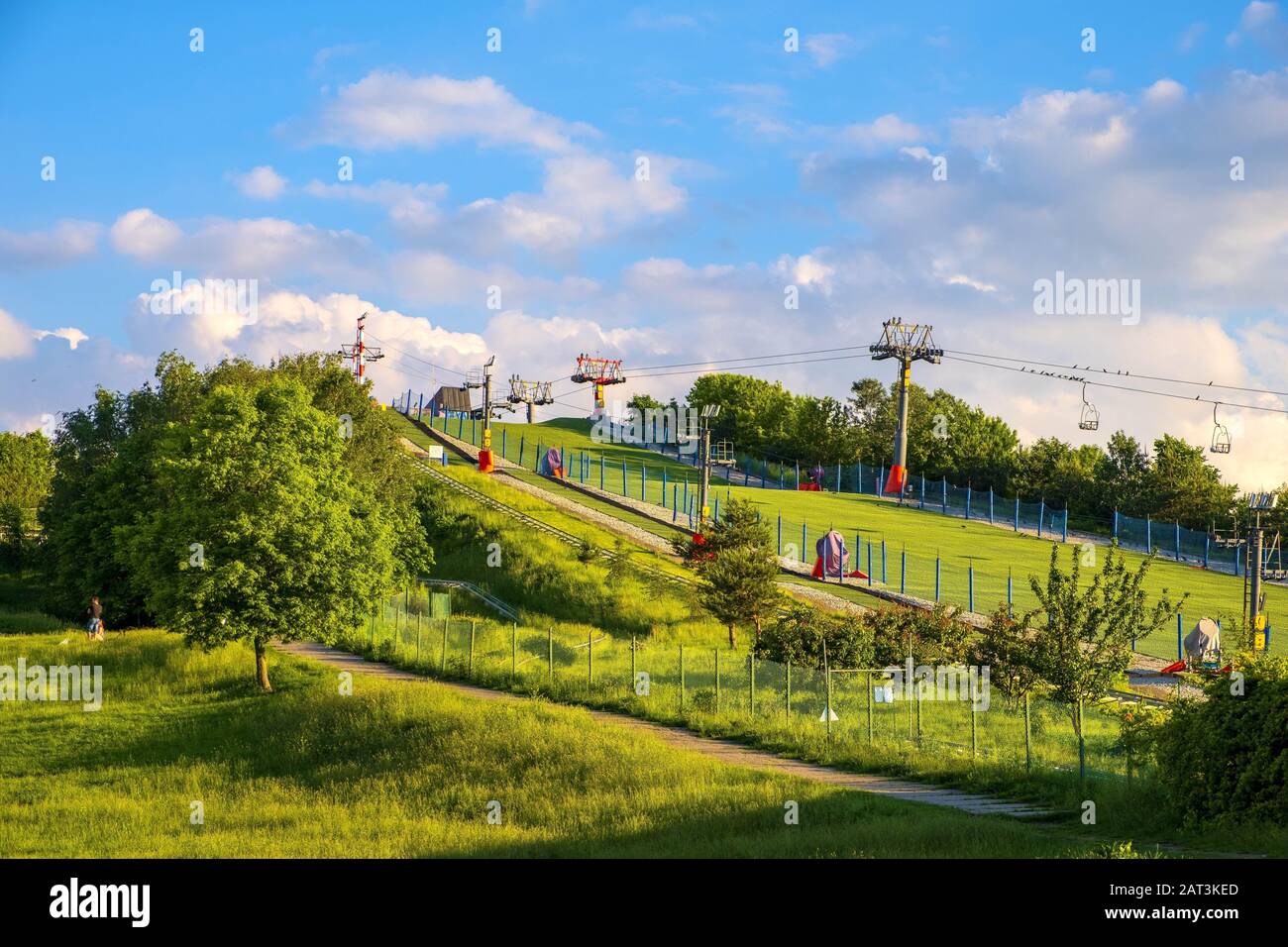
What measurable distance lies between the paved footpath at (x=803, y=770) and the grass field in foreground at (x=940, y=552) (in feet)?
92.5

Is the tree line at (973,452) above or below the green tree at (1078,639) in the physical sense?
above

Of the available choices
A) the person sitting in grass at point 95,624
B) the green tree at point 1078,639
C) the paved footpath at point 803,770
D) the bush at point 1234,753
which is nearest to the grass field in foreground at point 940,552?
the green tree at point 1078,639

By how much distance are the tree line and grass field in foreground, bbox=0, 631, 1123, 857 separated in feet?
261

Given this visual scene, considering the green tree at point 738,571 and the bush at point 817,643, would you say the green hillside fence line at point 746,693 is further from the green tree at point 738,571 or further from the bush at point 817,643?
the green tree at point 738,571

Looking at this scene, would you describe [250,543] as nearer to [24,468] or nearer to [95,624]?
[95,624]

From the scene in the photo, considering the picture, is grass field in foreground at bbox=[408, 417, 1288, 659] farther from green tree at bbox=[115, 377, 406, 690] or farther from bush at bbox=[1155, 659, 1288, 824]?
bush at bbox=[1155, 659, 1288, 824]

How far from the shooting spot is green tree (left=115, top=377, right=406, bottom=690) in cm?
3888

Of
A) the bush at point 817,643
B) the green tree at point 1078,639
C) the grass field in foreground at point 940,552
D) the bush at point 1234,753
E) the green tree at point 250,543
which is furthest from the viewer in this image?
the grass field in foreground at point 940,552

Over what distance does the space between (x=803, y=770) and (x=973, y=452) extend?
102 m

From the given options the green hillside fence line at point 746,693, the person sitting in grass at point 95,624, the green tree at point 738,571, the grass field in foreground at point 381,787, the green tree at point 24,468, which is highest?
the green tree at point 24,468

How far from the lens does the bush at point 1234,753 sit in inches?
724

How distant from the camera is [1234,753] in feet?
62.9

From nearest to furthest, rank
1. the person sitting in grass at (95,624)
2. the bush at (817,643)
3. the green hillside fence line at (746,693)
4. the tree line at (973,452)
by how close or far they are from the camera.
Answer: the green hillside fence line at (746,693), the bush at (817,643), the person sitting in grass at (95,624), the tree line at (973,452)

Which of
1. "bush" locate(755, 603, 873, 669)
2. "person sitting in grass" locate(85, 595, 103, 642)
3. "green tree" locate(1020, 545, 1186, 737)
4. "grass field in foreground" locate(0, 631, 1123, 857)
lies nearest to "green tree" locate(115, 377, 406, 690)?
"grass field in foreground" locate(0, 631, 1123, 857)
